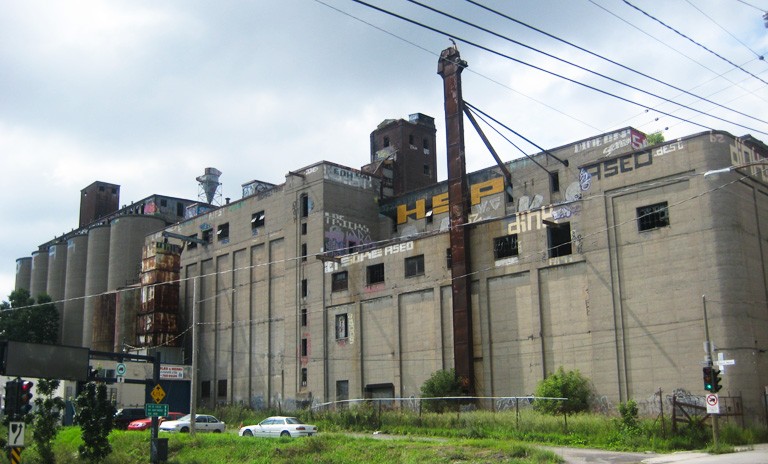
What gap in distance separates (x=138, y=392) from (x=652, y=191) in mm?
44257

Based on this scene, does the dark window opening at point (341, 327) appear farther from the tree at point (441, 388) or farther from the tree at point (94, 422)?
the tree at point (94, 422)

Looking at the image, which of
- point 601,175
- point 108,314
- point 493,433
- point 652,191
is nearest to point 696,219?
point 652,191

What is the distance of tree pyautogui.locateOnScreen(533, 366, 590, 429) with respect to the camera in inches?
1645

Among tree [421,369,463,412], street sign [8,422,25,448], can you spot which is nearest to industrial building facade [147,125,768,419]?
tree [421,369,463,412]

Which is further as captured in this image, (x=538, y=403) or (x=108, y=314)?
(x=108, y=314)

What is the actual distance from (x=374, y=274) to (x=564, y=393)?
18.3 metres

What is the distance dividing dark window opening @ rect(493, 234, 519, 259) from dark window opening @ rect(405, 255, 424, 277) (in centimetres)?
612

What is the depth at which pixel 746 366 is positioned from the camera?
3788 centimetres

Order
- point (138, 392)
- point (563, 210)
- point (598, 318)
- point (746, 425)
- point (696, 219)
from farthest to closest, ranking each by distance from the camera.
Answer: point (138, 392)
point (563, 210)
point (598, 318)
point (696, 219)
point (746, 425)

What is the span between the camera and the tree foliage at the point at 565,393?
41781mm

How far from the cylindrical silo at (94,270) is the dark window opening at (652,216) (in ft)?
218

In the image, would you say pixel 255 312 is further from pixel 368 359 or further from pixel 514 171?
pixel 514 171

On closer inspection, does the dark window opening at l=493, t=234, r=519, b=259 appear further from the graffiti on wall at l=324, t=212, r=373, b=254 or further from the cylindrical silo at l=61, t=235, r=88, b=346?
the cylindrical silo at l=61, t=235, r=88, b=346

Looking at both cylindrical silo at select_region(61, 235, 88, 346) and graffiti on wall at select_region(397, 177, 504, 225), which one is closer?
graffiti on wall at select_region(397, 177, 504, 225)
